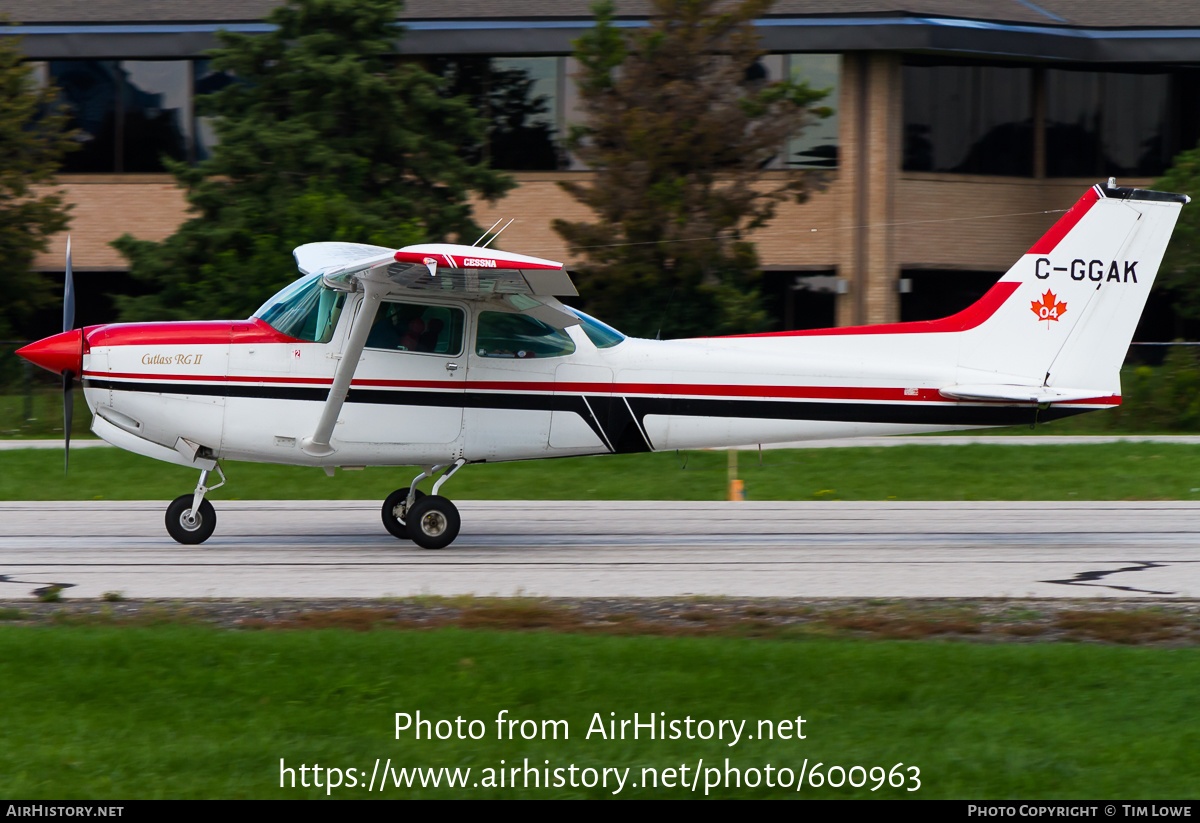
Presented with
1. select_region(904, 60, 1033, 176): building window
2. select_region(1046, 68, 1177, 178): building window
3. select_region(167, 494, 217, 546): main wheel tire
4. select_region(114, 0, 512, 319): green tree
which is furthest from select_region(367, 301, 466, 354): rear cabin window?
select_region(1046, 68, 1177, 178): building window

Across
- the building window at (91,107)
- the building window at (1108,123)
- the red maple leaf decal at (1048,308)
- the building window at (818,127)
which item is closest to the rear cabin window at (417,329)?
the red maple leaf decal at (1048,308)

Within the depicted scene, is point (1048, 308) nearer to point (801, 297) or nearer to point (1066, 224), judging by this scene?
point (1066, 224)

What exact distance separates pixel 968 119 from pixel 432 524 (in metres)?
21.3

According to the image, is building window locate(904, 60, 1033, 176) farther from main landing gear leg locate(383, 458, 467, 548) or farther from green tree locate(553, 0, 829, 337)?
main landing gear leg locate(383, 458, 467, 548)

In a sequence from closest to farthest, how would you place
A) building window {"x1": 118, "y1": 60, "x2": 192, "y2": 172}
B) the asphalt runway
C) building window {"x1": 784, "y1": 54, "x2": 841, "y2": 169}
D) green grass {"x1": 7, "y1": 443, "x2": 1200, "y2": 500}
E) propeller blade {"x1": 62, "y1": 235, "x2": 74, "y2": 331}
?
the asphalt runway → propeller blade {"x1": 62, "y1": 235, "x2": 74, "y2": 331} → green grass {"x1": 7, "y1": 443, "x2": 1200, "y2": 500} → building window {"x1": 784, "y1": 54, "x2": 841, "y2": 169} → building window {"x1": 118, "y1": 60, "x2": 192, "y2": 172}

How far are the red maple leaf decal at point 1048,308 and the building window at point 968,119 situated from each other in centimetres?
1714

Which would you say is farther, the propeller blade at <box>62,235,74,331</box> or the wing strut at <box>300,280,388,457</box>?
the propeller blade at <box>62,235,74,331</box>

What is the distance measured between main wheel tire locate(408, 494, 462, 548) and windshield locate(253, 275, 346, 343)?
1.65m

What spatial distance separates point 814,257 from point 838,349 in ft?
55.1

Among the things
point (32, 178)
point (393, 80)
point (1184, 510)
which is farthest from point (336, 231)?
point (1184, 510)

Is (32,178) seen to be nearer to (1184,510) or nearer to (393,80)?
(393,80)

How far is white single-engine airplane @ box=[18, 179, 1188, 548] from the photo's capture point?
10.9 metres

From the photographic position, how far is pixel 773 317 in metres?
28.7

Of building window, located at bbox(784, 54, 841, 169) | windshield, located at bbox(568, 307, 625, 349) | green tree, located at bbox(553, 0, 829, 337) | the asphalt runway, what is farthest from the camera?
building window, located at bbox(784, 54, 841, 169)
